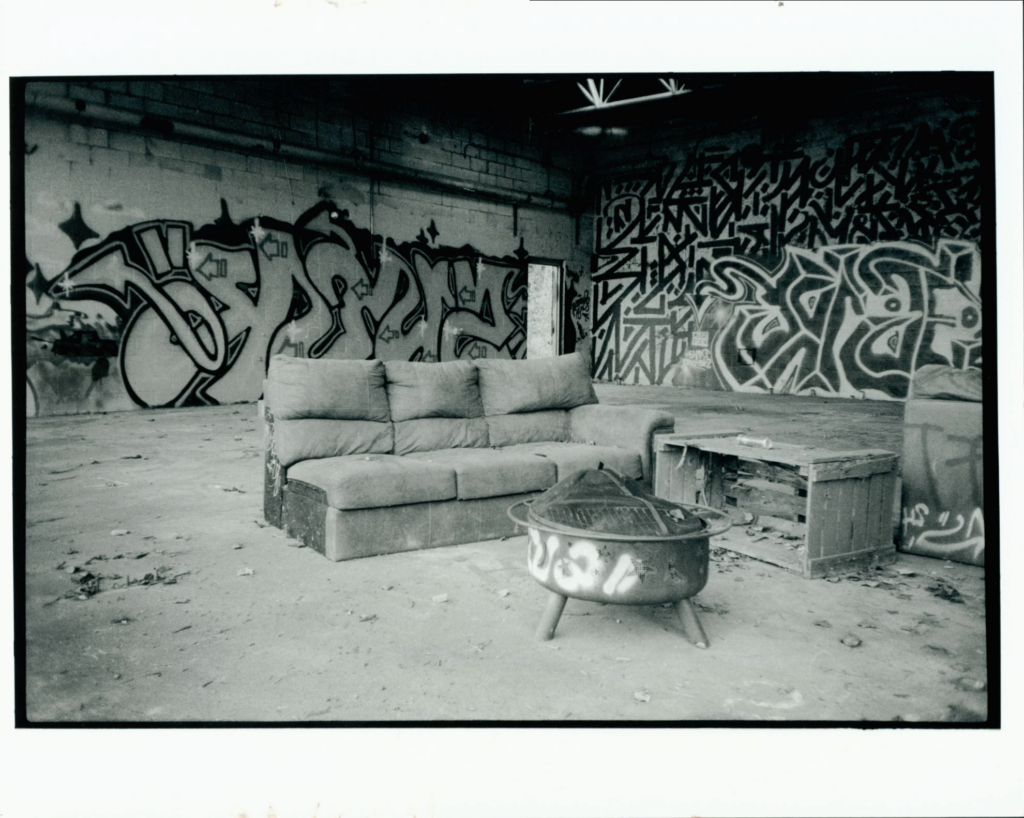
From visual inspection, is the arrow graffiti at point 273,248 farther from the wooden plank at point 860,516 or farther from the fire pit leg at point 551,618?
the wooden plank at point 860,516

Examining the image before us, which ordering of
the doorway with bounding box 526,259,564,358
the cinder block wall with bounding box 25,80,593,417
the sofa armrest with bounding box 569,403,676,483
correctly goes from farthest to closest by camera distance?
1. the doorway with bounding box 526,259,564,358
2. the cinder block wall with bounding box 25,80,593,417
3. the sofa armrest with bounding box 569,403,676,483

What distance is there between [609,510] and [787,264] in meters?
7.10

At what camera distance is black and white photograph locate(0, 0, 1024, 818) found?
2473 millimetres

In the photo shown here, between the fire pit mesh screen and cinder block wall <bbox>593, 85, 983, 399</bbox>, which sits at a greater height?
cinder block wall <bbox>593, 85, 983, 399</bbox>

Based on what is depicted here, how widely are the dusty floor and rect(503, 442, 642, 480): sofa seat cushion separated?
501 millimetres

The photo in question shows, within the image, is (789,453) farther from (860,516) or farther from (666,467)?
(666,467)

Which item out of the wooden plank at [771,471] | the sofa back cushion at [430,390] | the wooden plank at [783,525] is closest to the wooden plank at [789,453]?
the wooden plank at [783,525]

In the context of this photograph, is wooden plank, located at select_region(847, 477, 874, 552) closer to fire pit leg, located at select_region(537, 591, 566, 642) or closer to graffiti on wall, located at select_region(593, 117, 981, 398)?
fire pit leg, located at select_region(537, 591, 566, 642)

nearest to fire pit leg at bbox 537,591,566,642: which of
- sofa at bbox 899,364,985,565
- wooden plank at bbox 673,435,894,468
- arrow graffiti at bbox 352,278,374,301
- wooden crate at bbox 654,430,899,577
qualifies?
wooden crate at bbox 654,430,899,577

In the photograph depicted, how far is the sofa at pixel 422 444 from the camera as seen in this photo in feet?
12.5

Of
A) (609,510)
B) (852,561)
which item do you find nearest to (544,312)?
(852,561)

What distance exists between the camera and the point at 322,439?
409 cm

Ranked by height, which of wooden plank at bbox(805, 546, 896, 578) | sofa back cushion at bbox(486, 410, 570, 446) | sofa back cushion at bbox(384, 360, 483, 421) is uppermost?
sofa back cushion at bbox(384, 360, 483, 421)

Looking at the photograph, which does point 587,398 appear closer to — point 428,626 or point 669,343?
point 428,626
